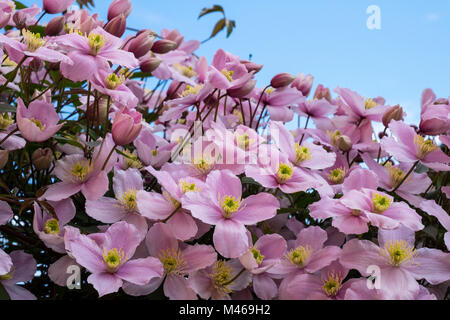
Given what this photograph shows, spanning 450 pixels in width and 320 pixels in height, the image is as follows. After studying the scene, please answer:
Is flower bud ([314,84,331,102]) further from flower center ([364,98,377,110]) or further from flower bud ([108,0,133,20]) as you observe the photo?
flower bud ([108,0,133,20])

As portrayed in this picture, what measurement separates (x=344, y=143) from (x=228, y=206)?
0.75ft

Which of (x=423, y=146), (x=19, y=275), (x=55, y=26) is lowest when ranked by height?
(x=19, y=275)

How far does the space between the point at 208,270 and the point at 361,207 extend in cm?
14

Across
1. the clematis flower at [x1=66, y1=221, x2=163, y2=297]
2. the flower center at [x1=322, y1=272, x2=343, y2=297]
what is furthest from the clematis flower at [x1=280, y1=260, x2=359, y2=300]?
the clematis flower at [x1=66, y1=221, x2=163, y2=297]

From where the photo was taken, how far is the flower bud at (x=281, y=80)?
0.63 metres

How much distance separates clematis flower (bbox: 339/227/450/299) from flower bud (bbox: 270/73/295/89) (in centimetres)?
24

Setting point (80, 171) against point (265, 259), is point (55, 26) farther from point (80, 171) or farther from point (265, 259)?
point (265, 259)

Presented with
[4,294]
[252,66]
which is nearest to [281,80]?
[252,66]

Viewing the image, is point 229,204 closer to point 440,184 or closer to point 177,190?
point 177,190

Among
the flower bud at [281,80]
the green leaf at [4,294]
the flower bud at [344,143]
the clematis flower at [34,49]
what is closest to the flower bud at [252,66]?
the flower bud at [281,80]

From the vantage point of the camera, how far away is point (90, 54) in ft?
1.73

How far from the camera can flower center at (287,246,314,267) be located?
1.52 feet

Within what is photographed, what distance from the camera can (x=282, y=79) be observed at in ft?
2.06

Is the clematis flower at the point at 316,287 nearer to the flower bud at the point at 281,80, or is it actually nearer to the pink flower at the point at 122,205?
the pink flower at the point at 122,205
